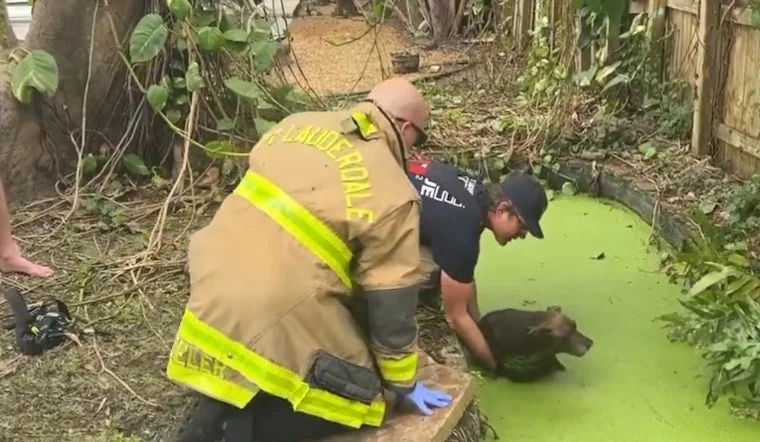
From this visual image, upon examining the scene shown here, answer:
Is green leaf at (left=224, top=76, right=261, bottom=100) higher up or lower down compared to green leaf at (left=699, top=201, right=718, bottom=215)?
higher up

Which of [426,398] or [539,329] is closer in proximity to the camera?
[426,398]

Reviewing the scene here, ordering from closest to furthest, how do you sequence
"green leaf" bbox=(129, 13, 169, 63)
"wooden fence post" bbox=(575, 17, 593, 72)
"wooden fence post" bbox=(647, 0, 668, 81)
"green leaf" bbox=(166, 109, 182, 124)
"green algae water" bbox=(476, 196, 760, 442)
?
"green algae water" bbox=(476, 196, 760, 442)
"green leaf" bbox=(129, 13, 169, 63)
"green leaf" bbox=(166, 109, 182, 124)
"wooden fence post" bbox=(647, 0, 668, 81)
"wooden fence post" bbox=(575, 17, 593, 72)

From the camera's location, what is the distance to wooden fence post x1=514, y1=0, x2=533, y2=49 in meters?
8.34

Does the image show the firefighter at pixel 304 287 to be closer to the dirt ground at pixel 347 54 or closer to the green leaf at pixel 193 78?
the green leaf at pixel 193 78

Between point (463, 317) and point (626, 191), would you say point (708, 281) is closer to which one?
point (463, 317)

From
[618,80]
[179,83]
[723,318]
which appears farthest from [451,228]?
[618,80]

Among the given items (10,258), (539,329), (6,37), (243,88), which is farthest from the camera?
(6,37)

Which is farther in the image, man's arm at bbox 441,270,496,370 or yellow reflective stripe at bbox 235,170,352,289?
man's arm at bbox 441,270,496,370

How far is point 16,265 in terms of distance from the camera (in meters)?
3.71

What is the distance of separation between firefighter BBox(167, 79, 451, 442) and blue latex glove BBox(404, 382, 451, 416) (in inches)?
7.7

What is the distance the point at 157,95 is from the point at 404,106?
2.10 metres

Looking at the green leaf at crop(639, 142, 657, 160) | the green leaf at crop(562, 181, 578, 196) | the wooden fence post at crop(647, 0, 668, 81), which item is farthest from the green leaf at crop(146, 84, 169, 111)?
the wooden fence post at crop(647, 0, 668, 81)

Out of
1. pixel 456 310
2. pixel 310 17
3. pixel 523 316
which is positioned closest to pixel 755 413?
pixel 523 316

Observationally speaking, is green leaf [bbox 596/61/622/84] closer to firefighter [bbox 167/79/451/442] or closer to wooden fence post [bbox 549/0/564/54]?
wooden fence post [bbox 549/0/564/54]
